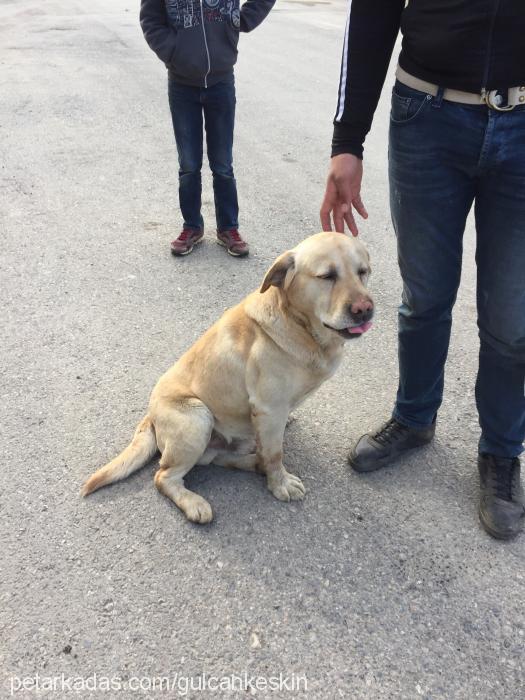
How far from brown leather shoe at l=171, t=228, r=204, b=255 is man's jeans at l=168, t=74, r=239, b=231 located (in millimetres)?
53

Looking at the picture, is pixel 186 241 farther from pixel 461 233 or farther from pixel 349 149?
pixel 461 233

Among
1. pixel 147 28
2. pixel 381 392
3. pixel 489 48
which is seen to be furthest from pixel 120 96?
pixel 489 48

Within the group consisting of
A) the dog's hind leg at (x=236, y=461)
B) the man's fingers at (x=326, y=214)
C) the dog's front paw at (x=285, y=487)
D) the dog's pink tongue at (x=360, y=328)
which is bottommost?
the dog's hind leg at (x=236, y=461)

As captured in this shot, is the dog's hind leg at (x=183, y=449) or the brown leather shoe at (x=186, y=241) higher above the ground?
the dog's hind leg at (x=183, y=449)

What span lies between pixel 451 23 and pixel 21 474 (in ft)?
8.57

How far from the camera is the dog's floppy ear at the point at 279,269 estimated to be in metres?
2.40

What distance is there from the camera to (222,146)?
4.69m

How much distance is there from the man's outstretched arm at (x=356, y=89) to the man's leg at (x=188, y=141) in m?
2.29

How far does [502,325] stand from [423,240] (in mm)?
467

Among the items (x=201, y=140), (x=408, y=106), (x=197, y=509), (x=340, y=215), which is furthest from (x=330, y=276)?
(x=201, y=140)

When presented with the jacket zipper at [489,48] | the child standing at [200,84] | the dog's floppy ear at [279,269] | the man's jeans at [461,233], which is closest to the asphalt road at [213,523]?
the child standing at [200,84]

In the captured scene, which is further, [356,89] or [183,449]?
[183,449]

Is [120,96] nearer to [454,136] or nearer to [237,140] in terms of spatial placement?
[237,140]

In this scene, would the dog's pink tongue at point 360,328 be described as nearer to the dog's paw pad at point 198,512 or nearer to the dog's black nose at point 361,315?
the dog's black nose at point 361,315
